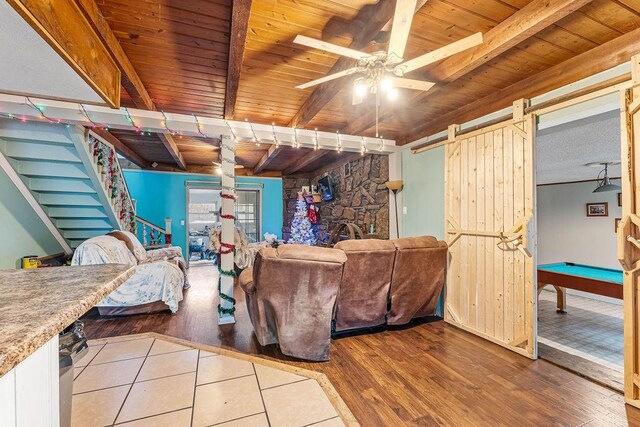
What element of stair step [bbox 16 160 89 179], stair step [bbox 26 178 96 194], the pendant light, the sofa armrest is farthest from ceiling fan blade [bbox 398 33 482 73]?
the pendant light

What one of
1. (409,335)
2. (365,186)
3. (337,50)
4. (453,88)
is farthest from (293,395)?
(365,186)

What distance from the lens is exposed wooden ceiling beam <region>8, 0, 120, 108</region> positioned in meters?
0.99

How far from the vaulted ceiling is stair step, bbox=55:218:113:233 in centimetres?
230

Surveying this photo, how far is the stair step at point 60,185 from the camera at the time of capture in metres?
3.35

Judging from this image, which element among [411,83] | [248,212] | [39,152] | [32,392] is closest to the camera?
[32,392]

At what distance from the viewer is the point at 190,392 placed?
198 cm

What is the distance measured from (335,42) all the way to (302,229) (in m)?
5.02

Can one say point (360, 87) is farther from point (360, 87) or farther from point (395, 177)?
point (395, 177)

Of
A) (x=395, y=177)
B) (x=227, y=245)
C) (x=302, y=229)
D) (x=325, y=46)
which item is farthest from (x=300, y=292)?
(x=302, y=229)

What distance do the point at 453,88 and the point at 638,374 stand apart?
8.61 ft

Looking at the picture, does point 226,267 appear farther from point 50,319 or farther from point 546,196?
point 546,196

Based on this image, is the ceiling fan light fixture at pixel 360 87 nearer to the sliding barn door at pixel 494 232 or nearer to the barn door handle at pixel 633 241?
the sliding barn door at pixel 494 232

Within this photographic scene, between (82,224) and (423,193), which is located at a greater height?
(423,193)

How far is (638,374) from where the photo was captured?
1.86m
